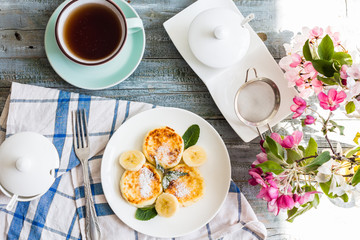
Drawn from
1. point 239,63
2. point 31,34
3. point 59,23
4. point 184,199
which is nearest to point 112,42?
point 59,23

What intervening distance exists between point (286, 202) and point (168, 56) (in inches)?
23.7

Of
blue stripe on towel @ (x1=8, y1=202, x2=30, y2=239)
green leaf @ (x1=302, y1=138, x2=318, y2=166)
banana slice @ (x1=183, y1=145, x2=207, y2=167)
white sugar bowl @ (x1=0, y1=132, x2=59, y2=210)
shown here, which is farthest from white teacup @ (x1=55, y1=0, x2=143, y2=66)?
green leaf @ (x1=302, y1=138, x2=318, y2=166)

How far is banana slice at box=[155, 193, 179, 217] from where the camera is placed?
108 centimetres

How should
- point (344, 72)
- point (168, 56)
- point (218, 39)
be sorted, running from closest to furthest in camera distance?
point (344, 72)
point (218, 39)
point (168, 56)

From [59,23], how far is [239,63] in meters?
0.57

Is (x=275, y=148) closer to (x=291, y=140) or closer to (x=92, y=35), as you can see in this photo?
(x=291, y=140)

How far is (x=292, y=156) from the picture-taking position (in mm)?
975

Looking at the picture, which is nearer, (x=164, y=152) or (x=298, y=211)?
(x=298, y=211)

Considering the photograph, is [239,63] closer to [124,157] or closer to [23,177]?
[124,157]

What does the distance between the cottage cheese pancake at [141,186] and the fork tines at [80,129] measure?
168 millimetres

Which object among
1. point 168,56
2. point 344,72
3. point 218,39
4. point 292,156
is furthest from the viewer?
point 168,56

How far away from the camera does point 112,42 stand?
1092 mm

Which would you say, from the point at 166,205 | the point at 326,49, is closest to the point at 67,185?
the point at 166,205

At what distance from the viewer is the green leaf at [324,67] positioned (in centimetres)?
91
